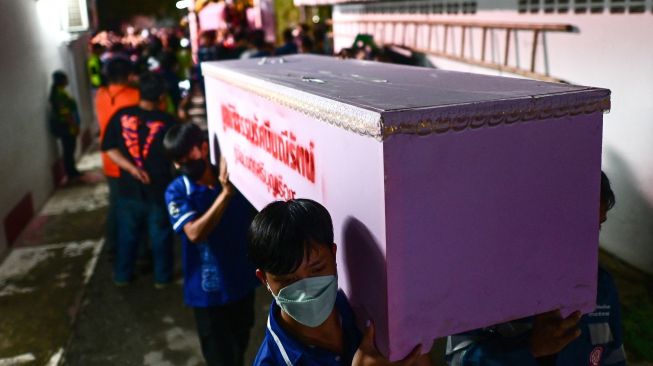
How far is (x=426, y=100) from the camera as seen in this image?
1.37m


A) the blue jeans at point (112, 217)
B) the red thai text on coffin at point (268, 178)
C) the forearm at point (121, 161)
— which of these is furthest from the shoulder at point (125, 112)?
the red thai text on coffin at point (268, 178)

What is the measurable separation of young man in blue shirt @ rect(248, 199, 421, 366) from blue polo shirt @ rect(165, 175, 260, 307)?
4.16ft

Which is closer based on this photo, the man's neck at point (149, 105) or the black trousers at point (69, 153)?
the man's neck at point (149, 105)

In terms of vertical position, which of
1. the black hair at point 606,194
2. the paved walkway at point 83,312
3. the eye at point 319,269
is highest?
the black hair at point 606,194

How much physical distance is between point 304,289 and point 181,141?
4.76 feet

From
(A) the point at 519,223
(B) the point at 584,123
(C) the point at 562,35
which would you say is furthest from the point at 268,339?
(C) the point at 562,35

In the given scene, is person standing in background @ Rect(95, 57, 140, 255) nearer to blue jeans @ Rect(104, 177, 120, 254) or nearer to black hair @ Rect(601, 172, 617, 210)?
blue jeans @ Rect(104, 177, 120, 254)

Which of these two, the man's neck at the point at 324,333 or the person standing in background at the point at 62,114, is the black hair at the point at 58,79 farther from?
the man's neck at the point at 324,333

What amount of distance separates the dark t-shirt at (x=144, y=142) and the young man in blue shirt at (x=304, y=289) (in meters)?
3.13

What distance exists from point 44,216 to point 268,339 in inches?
251

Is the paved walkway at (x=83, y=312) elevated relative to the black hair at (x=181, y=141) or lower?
lower

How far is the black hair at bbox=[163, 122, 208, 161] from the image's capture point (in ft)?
9.11

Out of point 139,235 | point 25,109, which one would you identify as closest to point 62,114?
point 25,109

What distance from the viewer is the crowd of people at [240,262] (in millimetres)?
1537
